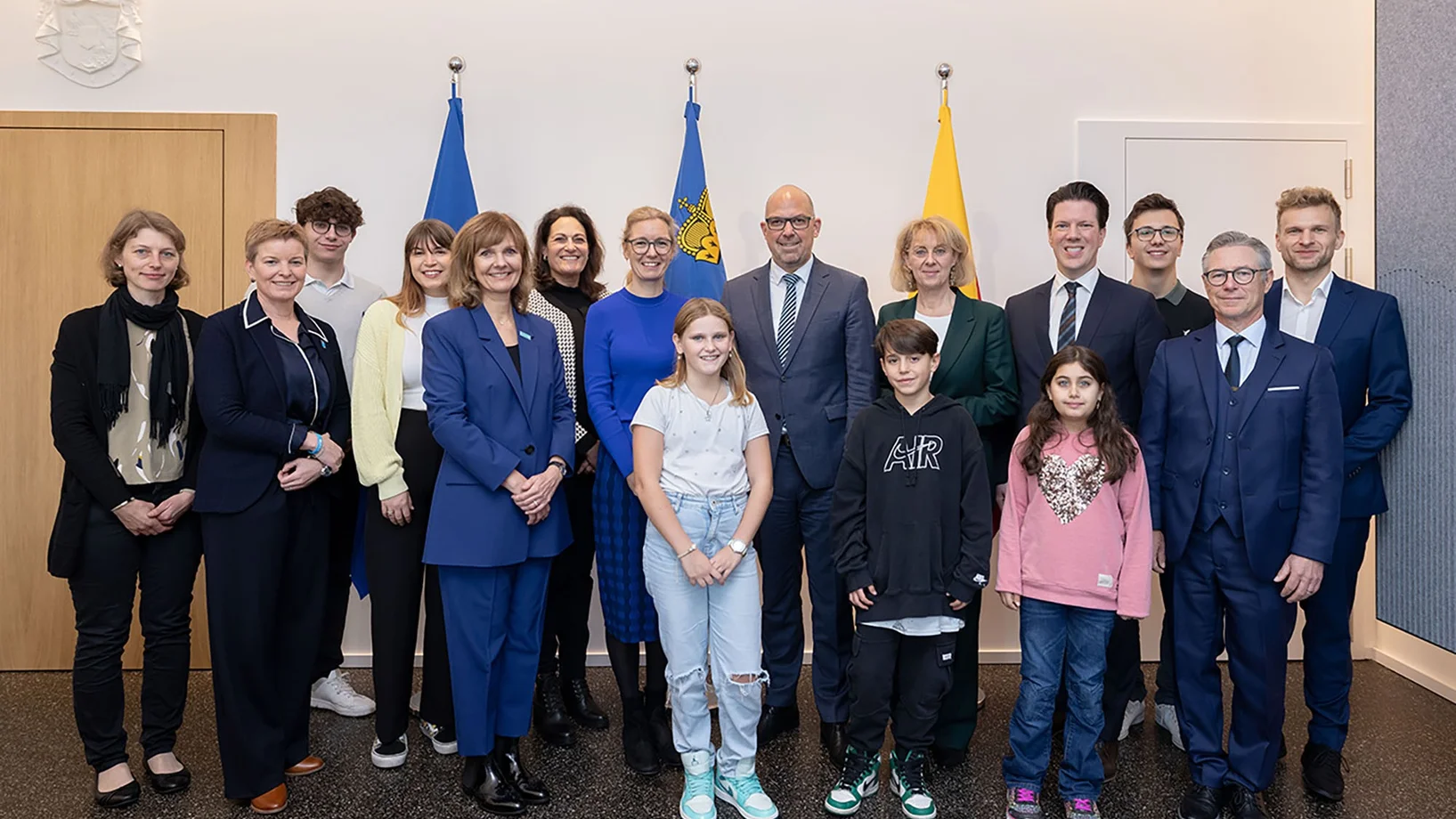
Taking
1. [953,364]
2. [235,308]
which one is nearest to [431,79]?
[235,308]

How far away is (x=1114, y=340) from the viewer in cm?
288

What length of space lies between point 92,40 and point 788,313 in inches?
130

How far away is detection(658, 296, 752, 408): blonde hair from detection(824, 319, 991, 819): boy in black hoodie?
0.34m

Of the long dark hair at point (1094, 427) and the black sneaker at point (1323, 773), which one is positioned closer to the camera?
the long dark hair at point (1094, 427)

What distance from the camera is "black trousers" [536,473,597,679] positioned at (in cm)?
317

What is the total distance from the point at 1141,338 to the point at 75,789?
3.50m

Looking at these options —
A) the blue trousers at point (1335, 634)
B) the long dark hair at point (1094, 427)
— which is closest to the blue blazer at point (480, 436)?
the long dark hair at point (1094, 427)

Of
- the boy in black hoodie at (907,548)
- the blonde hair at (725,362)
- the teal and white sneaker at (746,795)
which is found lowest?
the teal and white sneaker at (746,795)

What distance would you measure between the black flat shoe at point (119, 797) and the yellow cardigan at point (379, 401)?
3.55ft

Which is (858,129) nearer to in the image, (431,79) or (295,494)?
(431,79)

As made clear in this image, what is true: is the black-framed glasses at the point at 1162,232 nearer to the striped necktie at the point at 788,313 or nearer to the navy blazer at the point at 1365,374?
the navy blazer at the point at 1365,374

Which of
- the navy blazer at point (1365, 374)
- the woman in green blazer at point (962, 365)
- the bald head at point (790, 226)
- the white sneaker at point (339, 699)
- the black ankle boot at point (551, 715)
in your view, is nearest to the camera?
the navy blazer at point (1365, 374)

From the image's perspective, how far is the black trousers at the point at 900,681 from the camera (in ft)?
8.43

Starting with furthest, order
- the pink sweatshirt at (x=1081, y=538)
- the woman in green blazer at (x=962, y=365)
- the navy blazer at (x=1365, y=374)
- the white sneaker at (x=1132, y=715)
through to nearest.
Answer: the white sneaker at (x=1132, y=715) < the woman in green blazer at (x=962, y=365) < the navy blazer at (x=1365, y=374) < the pink sweatshirt at (x=1081, y=538)
